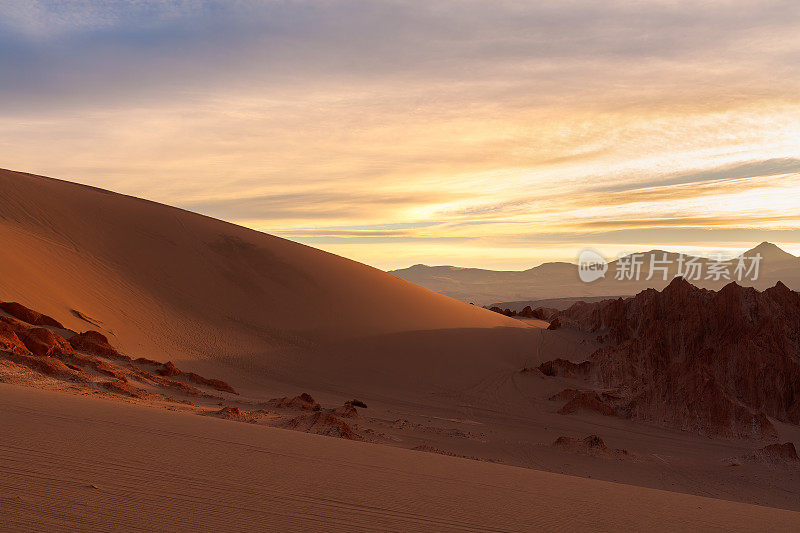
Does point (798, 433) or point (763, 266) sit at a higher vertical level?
point (763, 266)

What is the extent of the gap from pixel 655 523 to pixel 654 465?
271 inches

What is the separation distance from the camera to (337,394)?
15750 millimetres

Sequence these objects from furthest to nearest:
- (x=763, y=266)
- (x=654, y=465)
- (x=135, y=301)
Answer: (x=763, y=266)
(x=135, y=301)
(x=654, y=465)

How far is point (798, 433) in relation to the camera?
52.6ft

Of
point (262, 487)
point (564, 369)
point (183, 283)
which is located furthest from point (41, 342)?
point (564, 369)

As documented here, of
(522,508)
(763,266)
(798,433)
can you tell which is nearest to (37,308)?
(522,508)

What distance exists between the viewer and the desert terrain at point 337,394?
4805mm

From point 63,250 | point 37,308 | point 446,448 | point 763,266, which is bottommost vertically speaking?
point 446,448

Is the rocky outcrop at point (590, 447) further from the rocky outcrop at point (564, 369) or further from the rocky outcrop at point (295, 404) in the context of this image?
the rocky outcrop at point (564, 369)

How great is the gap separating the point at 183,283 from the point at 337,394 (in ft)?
33.1

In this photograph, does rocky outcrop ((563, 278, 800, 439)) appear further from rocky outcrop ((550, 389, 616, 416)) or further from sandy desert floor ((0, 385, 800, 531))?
sandy desert floor ((0, 385, 800, 531))

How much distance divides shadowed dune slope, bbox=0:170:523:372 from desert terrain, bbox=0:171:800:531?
0.40ft

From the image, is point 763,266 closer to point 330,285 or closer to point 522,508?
point 330,285

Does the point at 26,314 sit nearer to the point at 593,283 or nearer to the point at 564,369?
the point at 564,369
